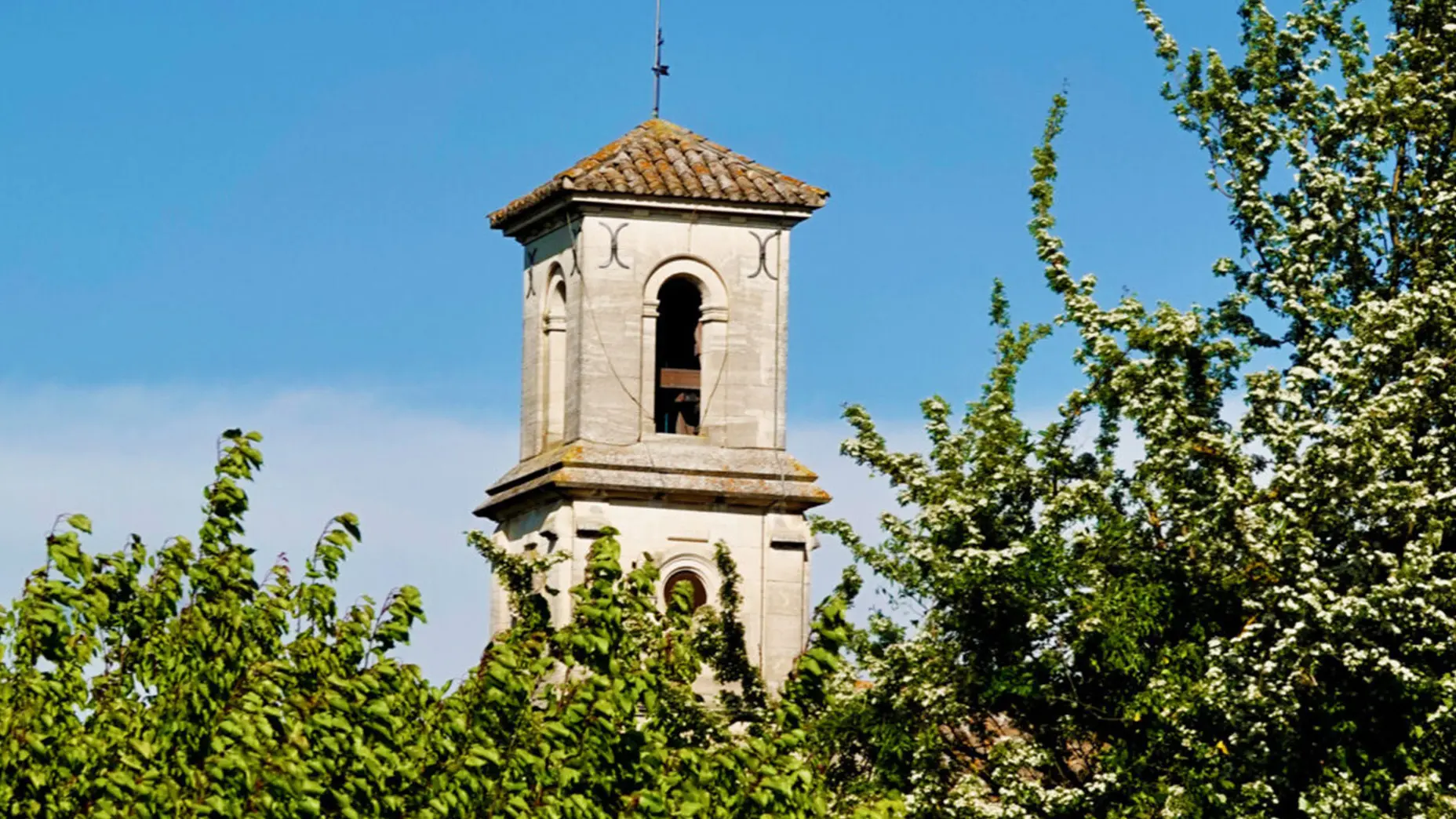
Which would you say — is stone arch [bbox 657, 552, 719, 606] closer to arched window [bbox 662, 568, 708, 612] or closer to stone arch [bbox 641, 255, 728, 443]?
arched window [bbox 662, 568, 708, 612]

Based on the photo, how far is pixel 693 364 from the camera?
45812mm

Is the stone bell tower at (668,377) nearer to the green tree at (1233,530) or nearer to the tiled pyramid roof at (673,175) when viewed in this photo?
the tiled pyramid roof at (673,175)

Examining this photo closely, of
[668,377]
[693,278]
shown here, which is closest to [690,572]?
[668,377]

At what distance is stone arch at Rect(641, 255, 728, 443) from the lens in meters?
44.9

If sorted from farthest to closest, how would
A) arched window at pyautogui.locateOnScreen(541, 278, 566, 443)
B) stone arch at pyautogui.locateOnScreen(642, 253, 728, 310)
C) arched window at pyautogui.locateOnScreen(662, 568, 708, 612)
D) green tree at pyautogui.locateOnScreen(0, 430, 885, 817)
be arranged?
arched window at pyautogui.locateOnScreen(541, 278, 566, 443)
stone arch at pyautogui.locateOnScreen(642, 253, 728, 310)
arched window at pyautogui.locateOnScreen(662, 568, 708, 612)
green tree at pyautogui.locateOnScreen(0, 430, 885, 817)

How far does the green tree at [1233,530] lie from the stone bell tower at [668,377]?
9247 millimetres

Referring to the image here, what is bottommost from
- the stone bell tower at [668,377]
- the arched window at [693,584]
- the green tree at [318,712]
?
the green tree at [318,712]

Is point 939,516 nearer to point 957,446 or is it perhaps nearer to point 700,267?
point 957,446

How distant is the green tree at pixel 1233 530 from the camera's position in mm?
29812

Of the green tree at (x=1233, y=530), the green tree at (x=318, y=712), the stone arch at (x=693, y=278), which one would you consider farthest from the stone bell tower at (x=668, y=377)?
the green tree at (x=318, y=712)

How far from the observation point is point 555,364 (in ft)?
150

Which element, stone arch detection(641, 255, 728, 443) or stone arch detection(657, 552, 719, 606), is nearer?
stone arch detection(657, 552, 719, 606)

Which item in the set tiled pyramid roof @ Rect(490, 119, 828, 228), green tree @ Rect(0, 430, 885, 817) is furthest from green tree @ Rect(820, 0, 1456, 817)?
tiled pyramid roof @ Rect(490, 119, 828, 228)

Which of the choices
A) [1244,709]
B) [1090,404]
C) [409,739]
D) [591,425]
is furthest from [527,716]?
[591,425]
